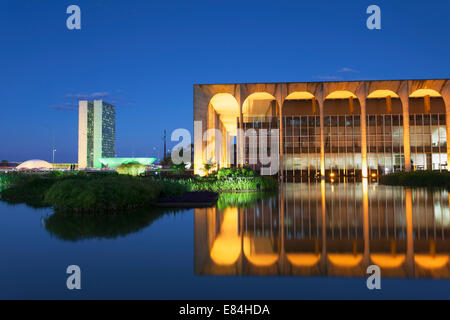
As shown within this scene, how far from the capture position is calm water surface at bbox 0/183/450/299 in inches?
168

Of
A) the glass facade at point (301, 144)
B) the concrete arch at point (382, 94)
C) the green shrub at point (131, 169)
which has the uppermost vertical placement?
the concrete arch at point (382, 94)

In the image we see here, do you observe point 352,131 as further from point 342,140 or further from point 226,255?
point 226,255

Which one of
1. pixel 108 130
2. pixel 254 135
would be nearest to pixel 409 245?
pixel 254 135

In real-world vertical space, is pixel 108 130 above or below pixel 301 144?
above

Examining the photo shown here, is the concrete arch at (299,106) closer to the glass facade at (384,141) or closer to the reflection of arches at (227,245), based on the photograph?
the glass facade at (384,141)

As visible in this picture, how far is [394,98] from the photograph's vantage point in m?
38.4

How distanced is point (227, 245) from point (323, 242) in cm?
195

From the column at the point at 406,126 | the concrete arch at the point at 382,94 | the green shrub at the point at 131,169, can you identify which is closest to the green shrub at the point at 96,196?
the green shrub at the point at 131,169

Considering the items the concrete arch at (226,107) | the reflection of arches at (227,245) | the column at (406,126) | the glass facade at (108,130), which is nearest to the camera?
the reflection of arches at (227,245)

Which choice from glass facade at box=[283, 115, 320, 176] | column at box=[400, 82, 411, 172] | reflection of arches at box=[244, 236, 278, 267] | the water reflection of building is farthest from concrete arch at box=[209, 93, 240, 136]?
reflection of arches at box=[244, 236, 278, 267]

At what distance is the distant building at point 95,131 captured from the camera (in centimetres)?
15350

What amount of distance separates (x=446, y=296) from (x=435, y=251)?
236cm

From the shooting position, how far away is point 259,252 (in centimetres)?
611
